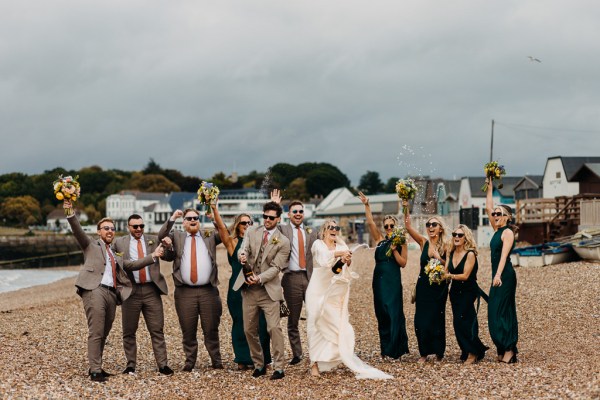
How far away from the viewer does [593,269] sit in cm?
2323

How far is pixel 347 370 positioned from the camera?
10.4m

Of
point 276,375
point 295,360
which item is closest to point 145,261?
point 276,375

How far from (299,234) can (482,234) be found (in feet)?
109

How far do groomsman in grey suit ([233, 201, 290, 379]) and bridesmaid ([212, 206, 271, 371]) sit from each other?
0.51m

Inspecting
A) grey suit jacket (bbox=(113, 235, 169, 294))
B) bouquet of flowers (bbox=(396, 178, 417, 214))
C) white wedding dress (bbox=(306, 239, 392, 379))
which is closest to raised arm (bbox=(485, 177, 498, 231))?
bouquet of flowers (bbox=(396, 178, 417, 214))

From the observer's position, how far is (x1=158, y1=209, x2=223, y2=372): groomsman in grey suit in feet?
35.1

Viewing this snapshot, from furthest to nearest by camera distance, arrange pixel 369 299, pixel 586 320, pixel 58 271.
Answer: pixel 58 271
pixel 369 299
pixel 586 320

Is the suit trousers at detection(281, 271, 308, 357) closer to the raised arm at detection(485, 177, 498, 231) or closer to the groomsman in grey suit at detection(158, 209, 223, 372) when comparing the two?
the groomsman in grey suit at detection(158, 209, 223, 372)

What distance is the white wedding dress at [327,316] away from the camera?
9.88m

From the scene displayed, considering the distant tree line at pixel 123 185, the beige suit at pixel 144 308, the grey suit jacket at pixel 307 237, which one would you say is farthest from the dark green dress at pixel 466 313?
the distant tree line at pixel 123 185

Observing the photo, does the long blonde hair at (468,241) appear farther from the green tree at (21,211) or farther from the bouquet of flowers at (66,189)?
the green tree at (21,211)

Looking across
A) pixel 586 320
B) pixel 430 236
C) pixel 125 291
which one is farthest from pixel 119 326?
pixel 586 320

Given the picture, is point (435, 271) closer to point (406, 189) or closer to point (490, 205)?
point (406, 189)

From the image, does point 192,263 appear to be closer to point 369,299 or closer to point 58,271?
point 369,299
